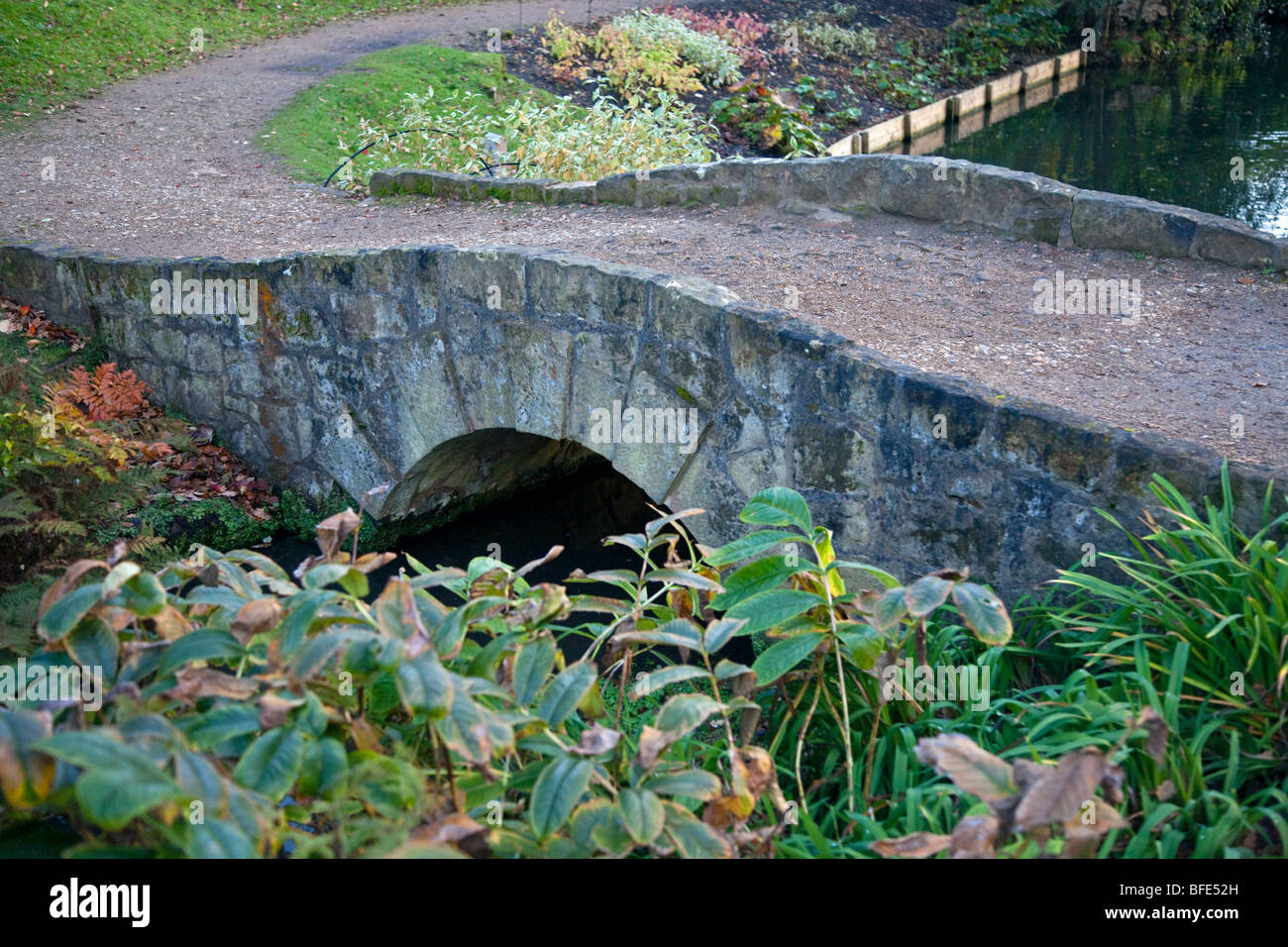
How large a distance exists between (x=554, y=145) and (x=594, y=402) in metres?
4.18

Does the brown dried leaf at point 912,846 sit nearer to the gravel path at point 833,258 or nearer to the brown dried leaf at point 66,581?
the brown dried leaf at point 66,581

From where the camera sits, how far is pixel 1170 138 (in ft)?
43.4

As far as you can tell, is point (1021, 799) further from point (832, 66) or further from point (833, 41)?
point (833, 41)

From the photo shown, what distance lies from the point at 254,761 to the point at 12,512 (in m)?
3.34

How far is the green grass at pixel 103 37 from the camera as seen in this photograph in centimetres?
1080

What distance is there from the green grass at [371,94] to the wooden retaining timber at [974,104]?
410 cm

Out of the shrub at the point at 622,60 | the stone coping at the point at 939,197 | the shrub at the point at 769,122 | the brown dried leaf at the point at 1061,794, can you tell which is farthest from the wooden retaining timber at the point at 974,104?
the brown dried leaf at the point at 1061,794

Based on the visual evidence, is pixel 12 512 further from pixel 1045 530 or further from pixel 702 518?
pixel 1045 530

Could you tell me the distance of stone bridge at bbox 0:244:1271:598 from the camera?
11.3 feet

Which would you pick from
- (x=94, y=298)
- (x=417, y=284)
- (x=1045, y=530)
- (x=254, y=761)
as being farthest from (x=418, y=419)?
(x=254, y=761)

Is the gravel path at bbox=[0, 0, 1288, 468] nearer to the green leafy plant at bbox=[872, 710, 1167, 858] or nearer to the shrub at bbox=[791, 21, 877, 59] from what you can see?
the green leafy plant at bbox=[872, 710, 1167, 858]

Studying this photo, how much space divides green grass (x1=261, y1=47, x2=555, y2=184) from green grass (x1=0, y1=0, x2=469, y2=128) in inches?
82.0

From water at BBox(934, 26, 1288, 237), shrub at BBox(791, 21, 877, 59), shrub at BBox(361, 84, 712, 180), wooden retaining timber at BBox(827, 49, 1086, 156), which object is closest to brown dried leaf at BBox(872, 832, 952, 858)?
shrub at BBox(361, 84, 712, 180)

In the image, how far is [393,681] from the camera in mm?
1958
